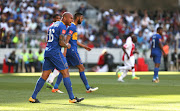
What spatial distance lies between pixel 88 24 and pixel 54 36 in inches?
A: 1015

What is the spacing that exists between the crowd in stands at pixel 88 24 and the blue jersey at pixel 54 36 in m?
19.4

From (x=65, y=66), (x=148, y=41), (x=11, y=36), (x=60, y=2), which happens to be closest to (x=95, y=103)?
(x=65, y=66)

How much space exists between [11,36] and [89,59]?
585 centimetres

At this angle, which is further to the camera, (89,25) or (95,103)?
(89,25)

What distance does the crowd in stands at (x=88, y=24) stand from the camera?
3111 centimetres

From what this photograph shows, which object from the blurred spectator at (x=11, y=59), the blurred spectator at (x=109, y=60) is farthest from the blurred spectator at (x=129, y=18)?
the blurred spectator at (x=11, y=59)

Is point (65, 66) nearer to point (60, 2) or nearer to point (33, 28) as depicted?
point (33, 28)

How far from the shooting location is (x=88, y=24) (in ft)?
117

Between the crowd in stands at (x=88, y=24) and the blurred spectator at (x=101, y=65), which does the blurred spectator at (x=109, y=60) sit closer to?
the blurred spectator at (x=101, y=65)

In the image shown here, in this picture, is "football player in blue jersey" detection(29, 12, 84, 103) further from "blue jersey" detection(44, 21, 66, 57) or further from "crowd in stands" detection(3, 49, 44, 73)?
"crowd in stands" detection(3, 49, 44, 73)

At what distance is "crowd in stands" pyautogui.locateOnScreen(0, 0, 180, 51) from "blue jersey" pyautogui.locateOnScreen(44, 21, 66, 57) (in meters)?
19.4

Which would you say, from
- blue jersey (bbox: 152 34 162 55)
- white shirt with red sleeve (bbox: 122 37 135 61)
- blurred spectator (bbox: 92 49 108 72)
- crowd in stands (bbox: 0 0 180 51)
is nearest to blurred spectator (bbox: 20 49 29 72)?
crowd in stands (bbox: 0 0 180 51)

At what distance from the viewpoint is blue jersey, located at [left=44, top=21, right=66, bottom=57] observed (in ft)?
32.9

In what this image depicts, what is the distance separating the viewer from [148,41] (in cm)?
3384
